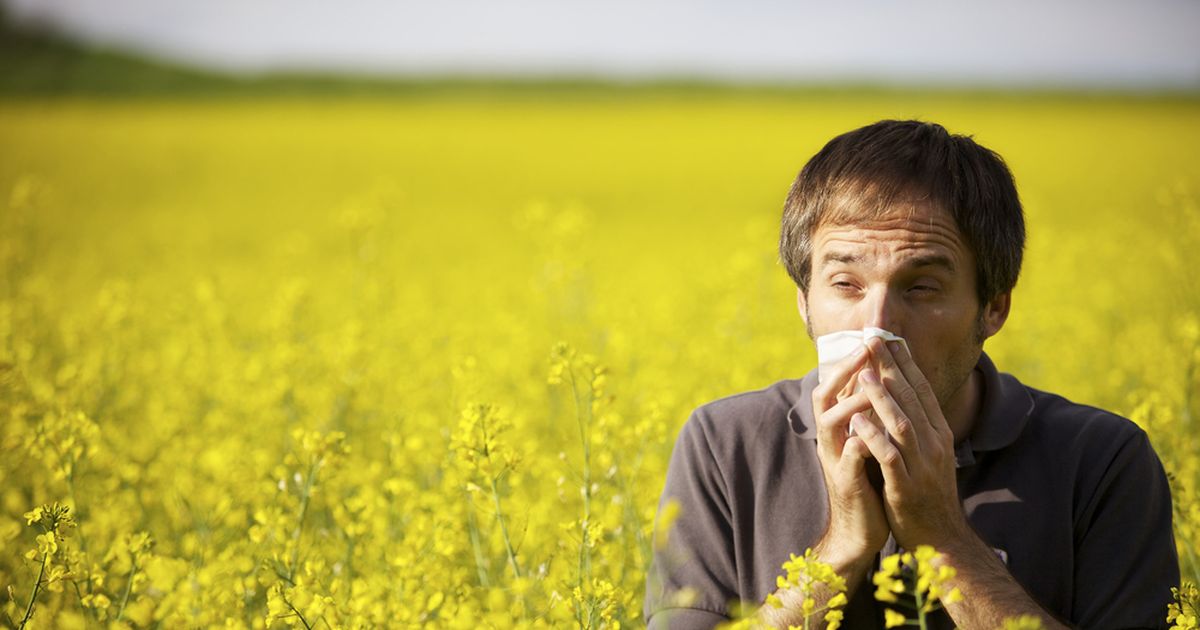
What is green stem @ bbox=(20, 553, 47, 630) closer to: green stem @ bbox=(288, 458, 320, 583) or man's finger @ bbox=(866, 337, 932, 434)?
green stem @ bbox=(288, 458, 320, 583)

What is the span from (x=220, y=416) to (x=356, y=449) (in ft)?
2.10

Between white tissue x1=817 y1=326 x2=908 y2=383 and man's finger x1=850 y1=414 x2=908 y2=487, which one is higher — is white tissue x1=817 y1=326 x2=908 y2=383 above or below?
above

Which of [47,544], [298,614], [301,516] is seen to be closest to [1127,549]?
[298,614]

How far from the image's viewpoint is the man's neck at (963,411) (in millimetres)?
1942

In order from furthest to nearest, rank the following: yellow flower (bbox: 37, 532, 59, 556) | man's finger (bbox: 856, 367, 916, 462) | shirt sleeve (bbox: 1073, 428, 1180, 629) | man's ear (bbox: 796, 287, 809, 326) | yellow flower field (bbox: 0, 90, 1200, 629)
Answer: yellow flower field (bbox: 0, 90, 1200, 629)
man's ear (bbox: 796, 287, 809, 326)
yellow flower (bbox: 37, 532, 59, 556)
shirt sleeve (bbox: 1073, 428, 1180, 629)
man's finger (bbox: 856, 367, 916, 462)

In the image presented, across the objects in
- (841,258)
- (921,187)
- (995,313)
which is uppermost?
(921,187)

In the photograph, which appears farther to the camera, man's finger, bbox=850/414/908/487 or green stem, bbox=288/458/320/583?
green stem, bbox=288/458/320/583

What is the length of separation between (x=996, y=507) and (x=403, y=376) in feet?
10.6

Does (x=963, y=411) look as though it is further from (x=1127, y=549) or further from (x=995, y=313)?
(x=1127, y=549)

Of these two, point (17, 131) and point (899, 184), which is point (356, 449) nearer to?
point (899, 184)

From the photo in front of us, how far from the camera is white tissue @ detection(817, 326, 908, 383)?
5.67 feet

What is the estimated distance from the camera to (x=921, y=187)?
6.10 ft

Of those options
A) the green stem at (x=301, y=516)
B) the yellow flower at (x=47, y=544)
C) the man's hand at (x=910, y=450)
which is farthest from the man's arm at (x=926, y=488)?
the yellow flower at (x=47, y=544)

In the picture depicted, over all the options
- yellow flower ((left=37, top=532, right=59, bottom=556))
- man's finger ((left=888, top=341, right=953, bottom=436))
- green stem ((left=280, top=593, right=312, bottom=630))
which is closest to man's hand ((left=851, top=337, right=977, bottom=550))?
man's finger ((left=888, top=341, right=953, bottom=436))
